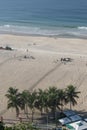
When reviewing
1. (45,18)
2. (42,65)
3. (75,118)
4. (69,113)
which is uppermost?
(45,18)

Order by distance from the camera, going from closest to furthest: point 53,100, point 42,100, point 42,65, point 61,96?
point 53,100
point 42,100
point 61,96
point 42,65

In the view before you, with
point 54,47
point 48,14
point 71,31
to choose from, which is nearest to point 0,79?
point 54,47

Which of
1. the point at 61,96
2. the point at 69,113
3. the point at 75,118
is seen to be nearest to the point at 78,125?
the point at 75,118

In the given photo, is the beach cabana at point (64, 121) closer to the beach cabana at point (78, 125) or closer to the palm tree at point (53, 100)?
the beach cabana at point (78, 125)

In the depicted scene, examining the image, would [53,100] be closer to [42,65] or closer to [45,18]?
[42,65]

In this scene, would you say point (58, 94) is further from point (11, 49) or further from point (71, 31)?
point (71, 31)

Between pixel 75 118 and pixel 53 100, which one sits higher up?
pixel 53 100
